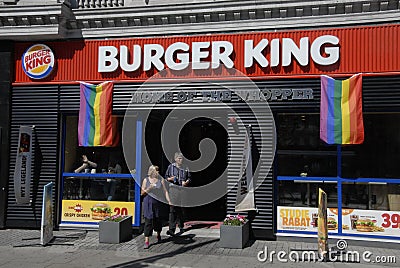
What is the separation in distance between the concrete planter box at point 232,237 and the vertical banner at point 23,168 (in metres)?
5.35

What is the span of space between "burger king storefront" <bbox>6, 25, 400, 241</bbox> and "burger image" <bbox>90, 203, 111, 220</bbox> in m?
0.03

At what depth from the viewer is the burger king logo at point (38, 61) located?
1130 centimetres

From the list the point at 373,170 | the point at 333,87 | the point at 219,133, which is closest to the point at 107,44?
the point at 219,133

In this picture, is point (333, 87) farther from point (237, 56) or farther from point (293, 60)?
point (237, 56)

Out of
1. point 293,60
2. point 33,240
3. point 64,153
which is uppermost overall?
point 293,60

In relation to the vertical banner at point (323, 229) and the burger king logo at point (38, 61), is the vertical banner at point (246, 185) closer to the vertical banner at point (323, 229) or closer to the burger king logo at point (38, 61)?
the vertical banner at point (323, 229)

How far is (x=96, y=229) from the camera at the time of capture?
1085 centimetres

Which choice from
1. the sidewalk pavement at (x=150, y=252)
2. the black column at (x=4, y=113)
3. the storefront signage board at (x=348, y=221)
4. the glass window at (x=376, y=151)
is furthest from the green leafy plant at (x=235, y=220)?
the black column at (x=4, y=113)

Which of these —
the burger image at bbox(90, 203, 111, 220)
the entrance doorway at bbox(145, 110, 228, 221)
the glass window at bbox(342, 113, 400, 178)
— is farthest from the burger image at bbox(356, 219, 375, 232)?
the burger image at bbox(90, 203, 111, 220)

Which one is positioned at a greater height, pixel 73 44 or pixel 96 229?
pixel 73 44

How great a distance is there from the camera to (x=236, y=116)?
10.4 metres

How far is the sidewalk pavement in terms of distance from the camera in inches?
308

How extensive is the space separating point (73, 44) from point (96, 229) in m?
4.95

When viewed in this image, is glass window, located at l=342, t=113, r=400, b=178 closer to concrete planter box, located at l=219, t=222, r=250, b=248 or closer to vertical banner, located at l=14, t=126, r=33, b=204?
concrete planter box, located at l=219, t=222, r=250, b=248
